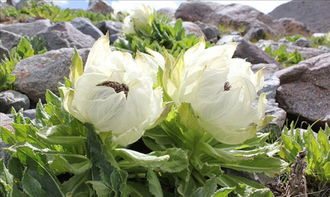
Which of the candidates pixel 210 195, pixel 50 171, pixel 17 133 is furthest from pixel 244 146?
pixel 17 133

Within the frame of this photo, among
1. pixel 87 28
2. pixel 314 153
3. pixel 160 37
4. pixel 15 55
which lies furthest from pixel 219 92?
pixel 87 28

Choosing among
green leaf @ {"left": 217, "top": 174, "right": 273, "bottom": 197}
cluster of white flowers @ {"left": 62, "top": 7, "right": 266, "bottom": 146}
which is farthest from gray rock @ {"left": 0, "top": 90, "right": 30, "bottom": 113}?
green leaf @ {"left": 217, "top": 174, "right": 273, "bottom": 197}

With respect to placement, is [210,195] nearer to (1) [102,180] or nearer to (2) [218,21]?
(1) [102,180]

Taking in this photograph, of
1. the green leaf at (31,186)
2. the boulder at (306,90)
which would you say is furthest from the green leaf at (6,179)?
the boulder at (306,90)

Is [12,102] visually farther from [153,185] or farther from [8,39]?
[8,39]

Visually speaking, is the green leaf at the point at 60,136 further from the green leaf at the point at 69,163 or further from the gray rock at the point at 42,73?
the gray rock at the point at 42,73

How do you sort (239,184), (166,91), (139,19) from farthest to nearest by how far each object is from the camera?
(139,19), (239,184), (166,91)
